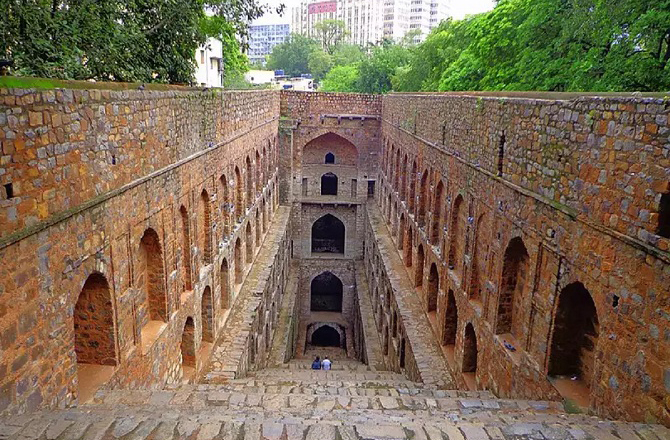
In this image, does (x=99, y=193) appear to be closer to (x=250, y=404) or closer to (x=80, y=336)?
(x=80, y=336)

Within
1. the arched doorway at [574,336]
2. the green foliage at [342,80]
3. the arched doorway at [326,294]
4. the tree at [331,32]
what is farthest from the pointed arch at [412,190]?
the tree at [331,32]

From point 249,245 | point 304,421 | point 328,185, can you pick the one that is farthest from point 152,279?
point 328,185

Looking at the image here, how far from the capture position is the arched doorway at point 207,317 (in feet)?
39.1

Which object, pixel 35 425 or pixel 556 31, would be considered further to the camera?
pixel 556 31

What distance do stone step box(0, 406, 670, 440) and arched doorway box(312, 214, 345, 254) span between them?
22.5 meters

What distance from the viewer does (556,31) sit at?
16.1 meters

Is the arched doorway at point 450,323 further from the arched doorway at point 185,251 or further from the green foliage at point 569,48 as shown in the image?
the green foliage at point 569,48

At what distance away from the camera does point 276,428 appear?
5.07m

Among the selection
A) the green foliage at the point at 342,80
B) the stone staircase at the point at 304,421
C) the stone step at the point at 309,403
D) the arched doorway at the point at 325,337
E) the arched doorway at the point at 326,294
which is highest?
the green foliage at the point at 342,80

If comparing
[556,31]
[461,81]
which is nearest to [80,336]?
[556,31]

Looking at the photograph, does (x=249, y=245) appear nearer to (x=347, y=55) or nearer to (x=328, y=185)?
(x=328, y=185)

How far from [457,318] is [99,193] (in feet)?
24.1

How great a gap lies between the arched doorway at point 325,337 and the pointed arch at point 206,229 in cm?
1526

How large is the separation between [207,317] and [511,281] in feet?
20.9
